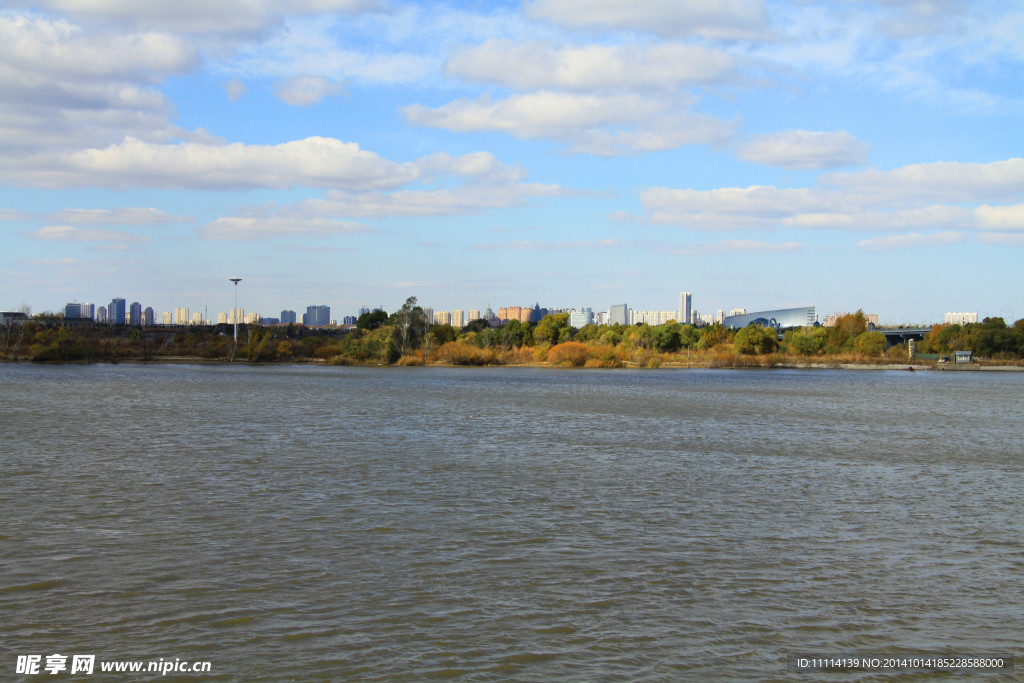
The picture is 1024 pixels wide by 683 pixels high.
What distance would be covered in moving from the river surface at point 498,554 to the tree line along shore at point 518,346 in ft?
286

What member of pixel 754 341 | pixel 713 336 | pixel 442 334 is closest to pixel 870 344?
pixel 754 341

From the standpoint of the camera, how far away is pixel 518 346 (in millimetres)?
133875

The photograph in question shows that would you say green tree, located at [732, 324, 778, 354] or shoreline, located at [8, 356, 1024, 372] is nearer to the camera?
shoreline, located at [8, 356, 1024, 372]

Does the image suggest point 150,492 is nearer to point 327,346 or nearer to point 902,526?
point 902,526

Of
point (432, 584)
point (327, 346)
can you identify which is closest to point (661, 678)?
point (432, 584)

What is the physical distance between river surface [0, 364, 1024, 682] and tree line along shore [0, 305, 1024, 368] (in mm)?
87279

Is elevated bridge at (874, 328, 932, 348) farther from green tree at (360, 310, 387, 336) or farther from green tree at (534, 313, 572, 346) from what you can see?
green tree at (360, 310, 387, 336)

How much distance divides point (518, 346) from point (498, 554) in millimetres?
122510

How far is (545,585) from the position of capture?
32.4 feet

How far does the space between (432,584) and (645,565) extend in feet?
9.58

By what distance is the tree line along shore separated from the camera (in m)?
111

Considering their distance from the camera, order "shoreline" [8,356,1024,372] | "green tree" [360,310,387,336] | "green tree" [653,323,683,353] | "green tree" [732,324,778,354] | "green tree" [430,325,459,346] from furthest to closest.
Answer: "green tree" [653,323,683,353] → "green tree" [360,310,387,336] → "green tree" [732,324,778,354] → "green tree" [430,325,459,346] → "shoreline" [8,356,1024,372]

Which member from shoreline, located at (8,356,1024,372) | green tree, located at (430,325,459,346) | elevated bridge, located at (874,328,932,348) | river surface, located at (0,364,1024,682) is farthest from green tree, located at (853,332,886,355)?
river surface, located at (0,364,1024,682)

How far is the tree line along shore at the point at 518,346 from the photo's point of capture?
11075 cm
